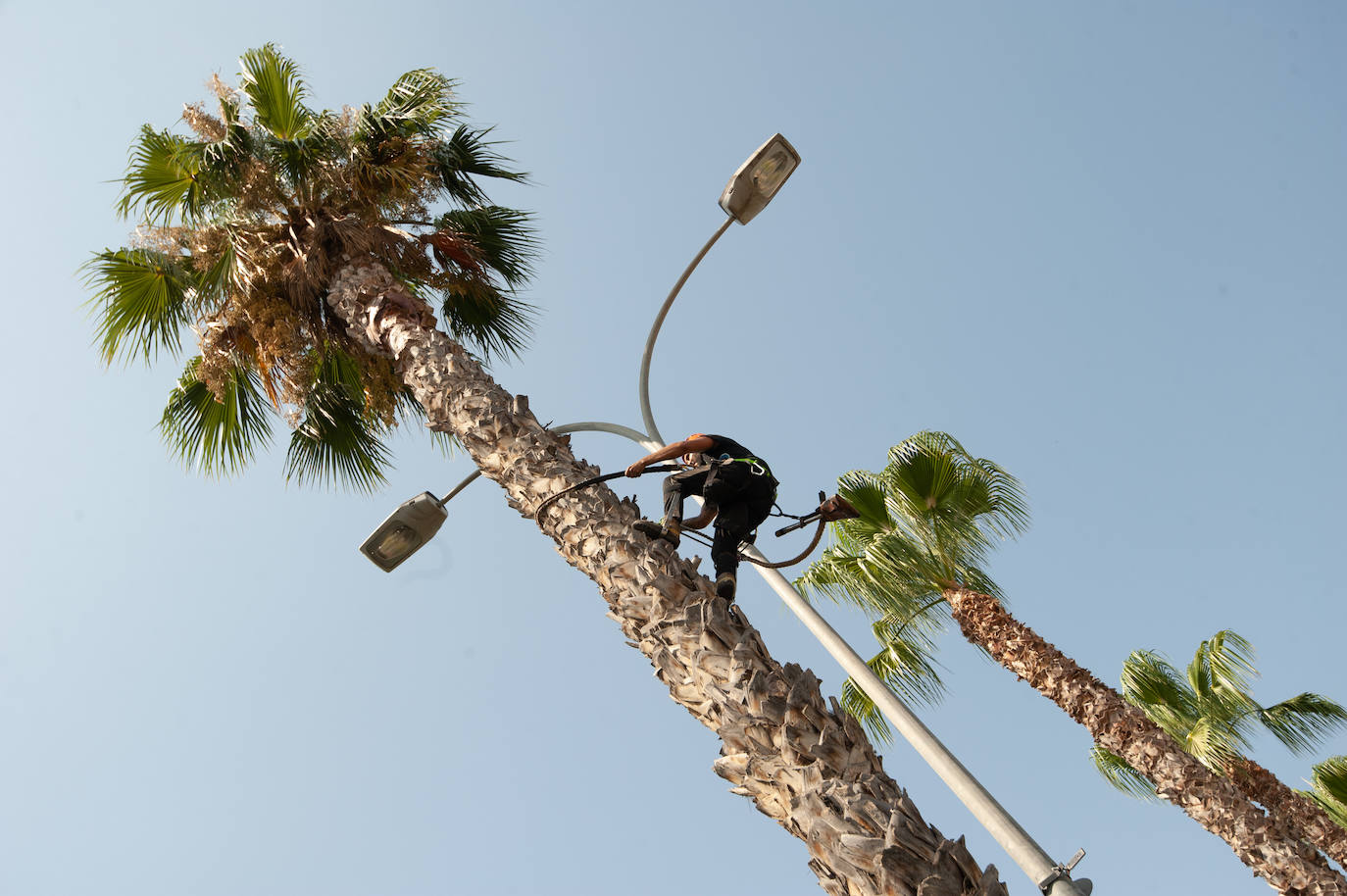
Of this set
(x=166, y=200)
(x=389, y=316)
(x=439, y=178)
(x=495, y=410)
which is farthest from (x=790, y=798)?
(x=166, y=200)

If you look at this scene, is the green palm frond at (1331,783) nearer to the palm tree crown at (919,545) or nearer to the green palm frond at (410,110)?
the palm tree crown at (919,545)

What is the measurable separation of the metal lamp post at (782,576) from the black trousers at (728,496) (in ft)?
2.82

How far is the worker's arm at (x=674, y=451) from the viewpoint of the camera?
496 centimetres

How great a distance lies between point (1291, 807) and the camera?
29.7ft

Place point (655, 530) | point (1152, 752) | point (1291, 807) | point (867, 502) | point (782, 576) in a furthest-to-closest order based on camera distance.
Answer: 1. point (867, 502)
2. point (1291, 807)
3. point (1152, 752)
4. point (782, 576)
5. point (655, 530)

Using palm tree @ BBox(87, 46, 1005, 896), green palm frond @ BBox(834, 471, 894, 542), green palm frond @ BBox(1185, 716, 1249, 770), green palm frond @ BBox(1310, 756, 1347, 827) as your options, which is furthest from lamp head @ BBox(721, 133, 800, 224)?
green palm frond @ BBox(1310, 756, 1347, 827)

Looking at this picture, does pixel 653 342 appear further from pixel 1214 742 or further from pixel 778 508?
pixel 1214 742

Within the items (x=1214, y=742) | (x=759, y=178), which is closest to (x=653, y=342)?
(x=759, y=178)

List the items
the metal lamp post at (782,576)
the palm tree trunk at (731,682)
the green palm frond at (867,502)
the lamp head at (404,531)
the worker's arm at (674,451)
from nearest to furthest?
the palm tree trunk at (731,682), the metal lamp post at (782,576), the worker's arm at (674,451), the lamp head at (404,531), the green palm frond at (867,502)

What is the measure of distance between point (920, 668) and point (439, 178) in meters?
7.64

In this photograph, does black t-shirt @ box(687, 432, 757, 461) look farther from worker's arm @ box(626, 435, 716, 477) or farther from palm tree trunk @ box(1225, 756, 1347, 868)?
palm tree trunk @ box(1225, 756, 1347, 868)

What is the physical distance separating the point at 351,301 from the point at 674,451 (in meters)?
3.33

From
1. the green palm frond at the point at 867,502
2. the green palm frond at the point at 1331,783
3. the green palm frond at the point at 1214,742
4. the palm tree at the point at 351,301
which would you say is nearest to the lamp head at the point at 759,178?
the palm tree at the point at 351,301

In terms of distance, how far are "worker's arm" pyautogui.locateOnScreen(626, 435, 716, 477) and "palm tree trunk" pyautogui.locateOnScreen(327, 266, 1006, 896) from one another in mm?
285
